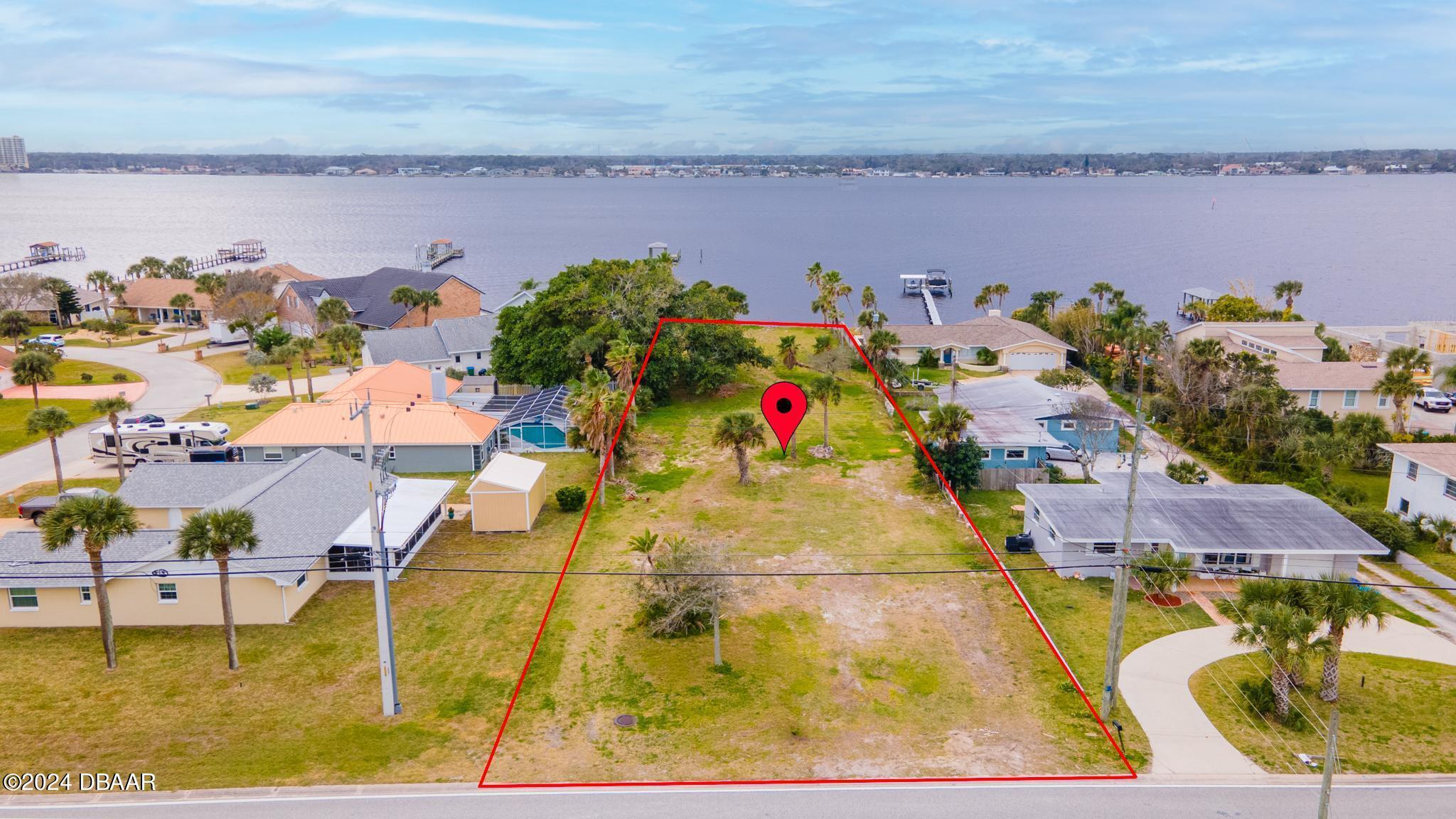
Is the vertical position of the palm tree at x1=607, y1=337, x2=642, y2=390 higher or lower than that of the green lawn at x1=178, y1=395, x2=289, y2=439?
higher

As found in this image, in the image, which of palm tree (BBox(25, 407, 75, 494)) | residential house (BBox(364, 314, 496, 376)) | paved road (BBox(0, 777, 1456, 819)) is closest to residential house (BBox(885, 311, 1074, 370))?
residential house (BBox(364, 314, 496, 376))

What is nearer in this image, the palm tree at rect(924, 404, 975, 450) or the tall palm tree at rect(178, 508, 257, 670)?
the tall palm tree at rect(178, 508, 257, 670)

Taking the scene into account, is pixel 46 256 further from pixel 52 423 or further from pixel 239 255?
pixel 52 423

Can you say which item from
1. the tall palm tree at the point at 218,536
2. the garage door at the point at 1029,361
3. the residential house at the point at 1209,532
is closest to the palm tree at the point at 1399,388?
the residential house at the point at 1209,532

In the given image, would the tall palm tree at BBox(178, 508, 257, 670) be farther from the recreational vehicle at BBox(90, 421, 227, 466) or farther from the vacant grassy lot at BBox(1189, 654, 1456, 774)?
the vacant grassy lot at BBox(1189, 654, 1456, 774)

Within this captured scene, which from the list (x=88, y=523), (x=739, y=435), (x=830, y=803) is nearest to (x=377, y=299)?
(x=739, y=435)

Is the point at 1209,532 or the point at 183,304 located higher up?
the point at 183,304
